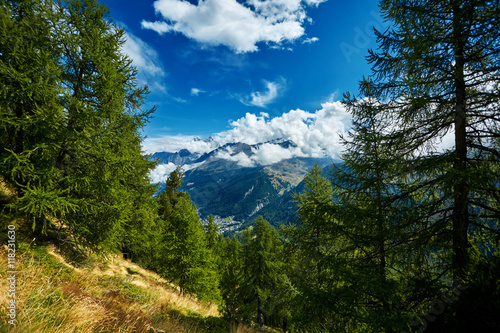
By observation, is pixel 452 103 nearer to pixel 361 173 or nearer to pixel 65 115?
pixel 361 173

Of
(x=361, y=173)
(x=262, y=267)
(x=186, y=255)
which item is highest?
(x=361, y=173)

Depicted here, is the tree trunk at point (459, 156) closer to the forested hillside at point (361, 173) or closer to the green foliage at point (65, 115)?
the forested hillside at point (361, 173)

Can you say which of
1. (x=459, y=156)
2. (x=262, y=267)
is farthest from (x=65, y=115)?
(x=262, y=267)

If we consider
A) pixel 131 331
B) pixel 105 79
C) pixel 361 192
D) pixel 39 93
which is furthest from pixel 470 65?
pixel 39 93

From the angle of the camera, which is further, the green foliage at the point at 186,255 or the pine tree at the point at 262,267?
the pine tree at the point at 262,267

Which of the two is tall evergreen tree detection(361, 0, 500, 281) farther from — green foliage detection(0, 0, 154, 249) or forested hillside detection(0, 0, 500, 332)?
green foliage detection(0, 0, 154, 249)

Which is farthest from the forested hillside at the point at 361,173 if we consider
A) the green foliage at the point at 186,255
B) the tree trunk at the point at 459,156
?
the green foliage at the point at 186,255

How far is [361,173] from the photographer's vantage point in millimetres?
6184

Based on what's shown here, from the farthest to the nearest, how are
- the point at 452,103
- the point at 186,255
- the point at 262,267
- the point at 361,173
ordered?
the point at 262,267, the point at 186,255, the point at 361,173, the point at 452,103

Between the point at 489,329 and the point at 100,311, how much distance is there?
6.55 metres

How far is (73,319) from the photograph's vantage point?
3.42 metres

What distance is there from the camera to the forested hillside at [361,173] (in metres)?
4.15

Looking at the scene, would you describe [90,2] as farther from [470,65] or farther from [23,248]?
[470,65]

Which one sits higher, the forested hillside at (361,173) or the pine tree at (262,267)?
the forested hillside at (361,173)
